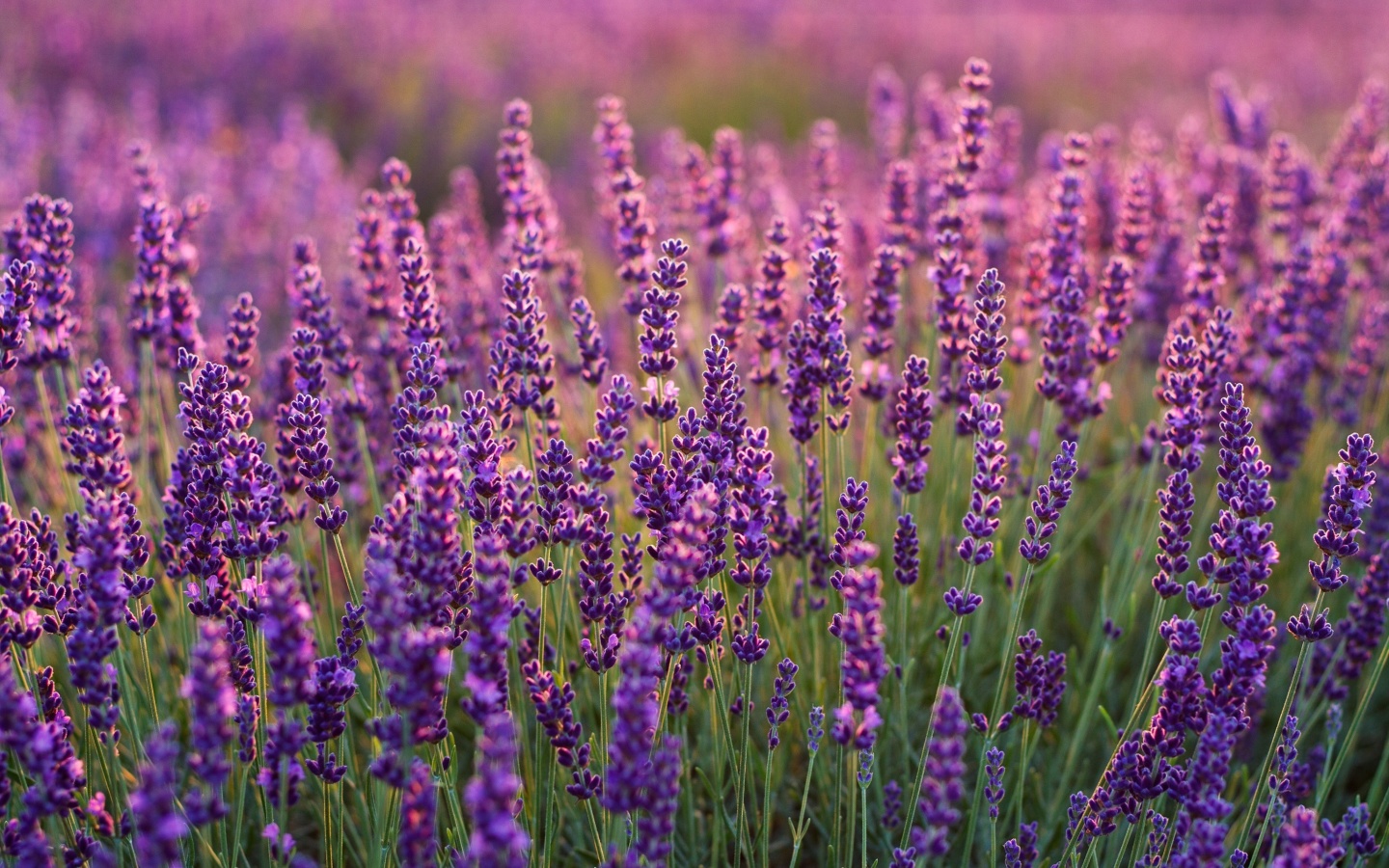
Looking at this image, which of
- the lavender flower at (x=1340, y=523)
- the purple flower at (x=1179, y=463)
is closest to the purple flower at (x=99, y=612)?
the purple flower at (x=1179, y=463)

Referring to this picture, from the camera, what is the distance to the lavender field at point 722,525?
222cm

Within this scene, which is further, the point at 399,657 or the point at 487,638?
the point at 487,638

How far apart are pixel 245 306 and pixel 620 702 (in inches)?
84.1

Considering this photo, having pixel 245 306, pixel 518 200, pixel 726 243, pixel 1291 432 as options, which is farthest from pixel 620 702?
pixel 1291 432

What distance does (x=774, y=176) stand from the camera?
602 centimetres

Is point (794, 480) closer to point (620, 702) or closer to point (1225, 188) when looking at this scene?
point (620, 702)

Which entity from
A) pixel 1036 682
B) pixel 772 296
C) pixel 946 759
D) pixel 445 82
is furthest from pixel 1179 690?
pixel 445 82

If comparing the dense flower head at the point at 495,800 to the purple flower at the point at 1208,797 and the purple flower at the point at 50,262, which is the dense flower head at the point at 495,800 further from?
the purple flower at the point at 50,262

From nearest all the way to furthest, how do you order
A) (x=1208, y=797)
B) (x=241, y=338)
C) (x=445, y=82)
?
(x=1208, y=797) → (x=241, y=338) → (x=445, y=82)

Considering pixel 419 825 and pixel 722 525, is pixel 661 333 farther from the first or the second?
pixel 419 825

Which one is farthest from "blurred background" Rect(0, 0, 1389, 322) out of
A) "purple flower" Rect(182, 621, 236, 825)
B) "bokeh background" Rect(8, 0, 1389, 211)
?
"purple flower" Rect(182, 621, 236, 825)

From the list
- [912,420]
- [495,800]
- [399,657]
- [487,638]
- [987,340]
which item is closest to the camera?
[495,800]

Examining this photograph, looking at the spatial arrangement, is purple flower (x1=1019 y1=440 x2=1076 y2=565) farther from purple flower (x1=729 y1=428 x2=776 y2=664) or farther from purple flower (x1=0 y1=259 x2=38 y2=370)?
purple flower (x1=0 y1=259 x2=38 y2=370)

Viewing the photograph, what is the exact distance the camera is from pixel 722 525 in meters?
2.54
